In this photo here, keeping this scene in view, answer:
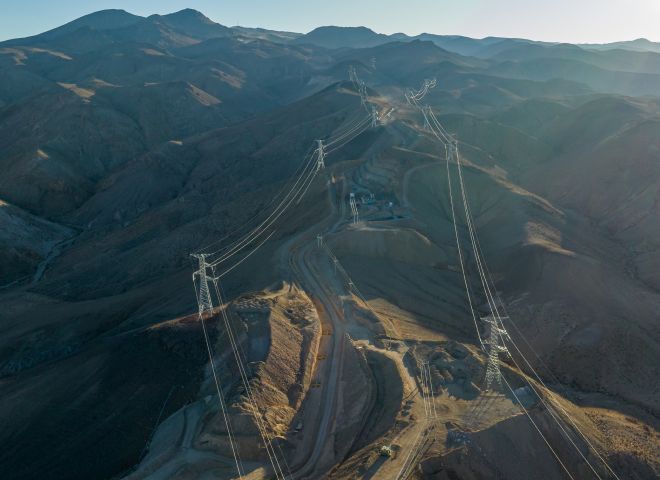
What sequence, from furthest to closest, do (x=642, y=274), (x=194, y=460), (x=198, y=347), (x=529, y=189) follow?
(x=529, y=189)
(x=642, y=274)
(x=198, y=347)
(x=194, y=460)

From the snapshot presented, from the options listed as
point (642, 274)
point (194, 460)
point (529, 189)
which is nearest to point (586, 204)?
point (529, 189)

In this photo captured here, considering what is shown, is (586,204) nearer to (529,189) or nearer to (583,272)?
(529,189)

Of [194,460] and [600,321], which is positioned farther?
[600,321]

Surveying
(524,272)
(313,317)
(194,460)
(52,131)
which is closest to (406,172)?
(524,272)

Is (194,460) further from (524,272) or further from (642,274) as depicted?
(642,274)

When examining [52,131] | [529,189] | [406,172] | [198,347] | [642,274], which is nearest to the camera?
[198,347]

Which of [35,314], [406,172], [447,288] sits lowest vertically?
[35,314]

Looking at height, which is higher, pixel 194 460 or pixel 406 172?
pixel 406 172

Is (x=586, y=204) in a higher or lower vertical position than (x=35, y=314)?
higher

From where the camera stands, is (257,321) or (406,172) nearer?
(257,321)

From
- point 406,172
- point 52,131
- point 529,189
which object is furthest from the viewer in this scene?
point 52,131
